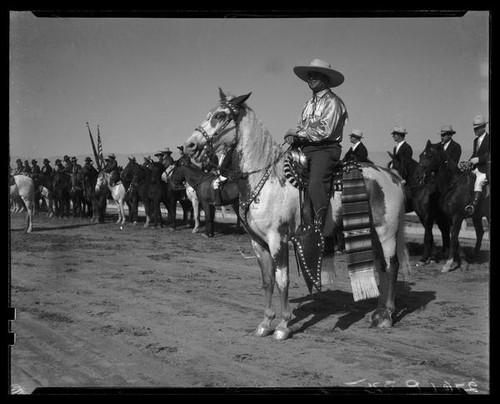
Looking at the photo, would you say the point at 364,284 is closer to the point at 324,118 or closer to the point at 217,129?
the point at 324,118

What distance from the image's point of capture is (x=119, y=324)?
22.7 feet

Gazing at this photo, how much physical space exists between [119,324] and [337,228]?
9.90 ft

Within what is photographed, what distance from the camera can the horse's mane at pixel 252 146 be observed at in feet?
21.0

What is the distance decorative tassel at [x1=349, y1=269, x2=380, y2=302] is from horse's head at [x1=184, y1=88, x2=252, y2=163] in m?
2.28

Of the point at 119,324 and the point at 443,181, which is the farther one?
the point at 443,181

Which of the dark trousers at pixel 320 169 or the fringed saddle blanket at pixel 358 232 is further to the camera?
the fringed saddle blanket at pixel 358 232

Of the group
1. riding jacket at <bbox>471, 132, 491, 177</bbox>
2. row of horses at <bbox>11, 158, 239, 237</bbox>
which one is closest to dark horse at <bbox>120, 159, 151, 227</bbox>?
row of horses at <bbox>11, 158, 239, 237</bbox>

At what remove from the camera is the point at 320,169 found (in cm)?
645

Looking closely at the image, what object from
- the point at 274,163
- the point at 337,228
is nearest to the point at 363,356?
the point at 337,228

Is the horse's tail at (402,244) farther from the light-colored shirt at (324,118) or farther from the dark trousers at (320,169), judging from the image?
the light-colored shirt at (324,118)

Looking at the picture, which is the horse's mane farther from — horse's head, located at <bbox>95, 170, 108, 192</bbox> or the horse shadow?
horse's head, located at <bbox>95, 170, 108, 192</bbox>

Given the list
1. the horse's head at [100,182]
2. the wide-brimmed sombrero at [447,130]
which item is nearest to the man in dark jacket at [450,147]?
the wide-brimmed sombrero at [447,130]

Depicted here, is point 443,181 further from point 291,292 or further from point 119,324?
point 119,324

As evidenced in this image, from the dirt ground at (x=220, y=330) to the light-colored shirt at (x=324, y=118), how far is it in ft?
5.33
